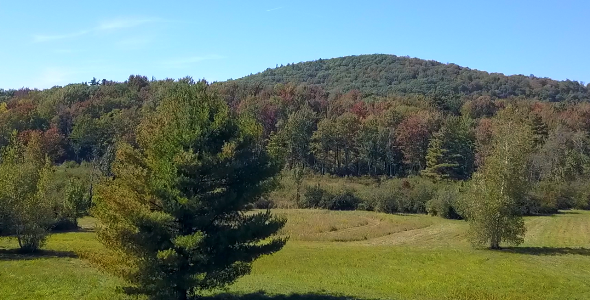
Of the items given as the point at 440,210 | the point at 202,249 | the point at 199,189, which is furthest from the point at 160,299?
the point at 440,210

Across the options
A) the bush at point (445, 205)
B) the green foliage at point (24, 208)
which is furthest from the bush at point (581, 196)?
the green foliage at point (24, 208)

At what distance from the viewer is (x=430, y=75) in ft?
611

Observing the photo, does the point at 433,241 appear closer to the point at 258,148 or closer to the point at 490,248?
the point at 490,248

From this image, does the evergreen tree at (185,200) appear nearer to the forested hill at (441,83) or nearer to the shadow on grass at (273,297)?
the shadow on grass at (273,297)

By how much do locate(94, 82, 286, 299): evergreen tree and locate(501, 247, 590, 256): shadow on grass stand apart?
85.5 ft

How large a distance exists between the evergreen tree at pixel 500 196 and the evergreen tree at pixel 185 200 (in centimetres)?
2474

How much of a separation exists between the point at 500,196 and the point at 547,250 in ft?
18.2

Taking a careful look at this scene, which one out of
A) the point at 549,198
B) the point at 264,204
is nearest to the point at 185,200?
the point at 264,204

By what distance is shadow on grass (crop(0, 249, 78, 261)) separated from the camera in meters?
32.5

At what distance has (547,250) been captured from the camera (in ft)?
131

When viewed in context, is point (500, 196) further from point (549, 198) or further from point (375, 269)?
point (549, 198)

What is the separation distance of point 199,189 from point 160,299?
164 inches

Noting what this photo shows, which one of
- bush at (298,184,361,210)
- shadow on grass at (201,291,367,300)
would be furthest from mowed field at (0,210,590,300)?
bush at (298,184,361,210)

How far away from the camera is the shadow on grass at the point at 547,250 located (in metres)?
38.7
